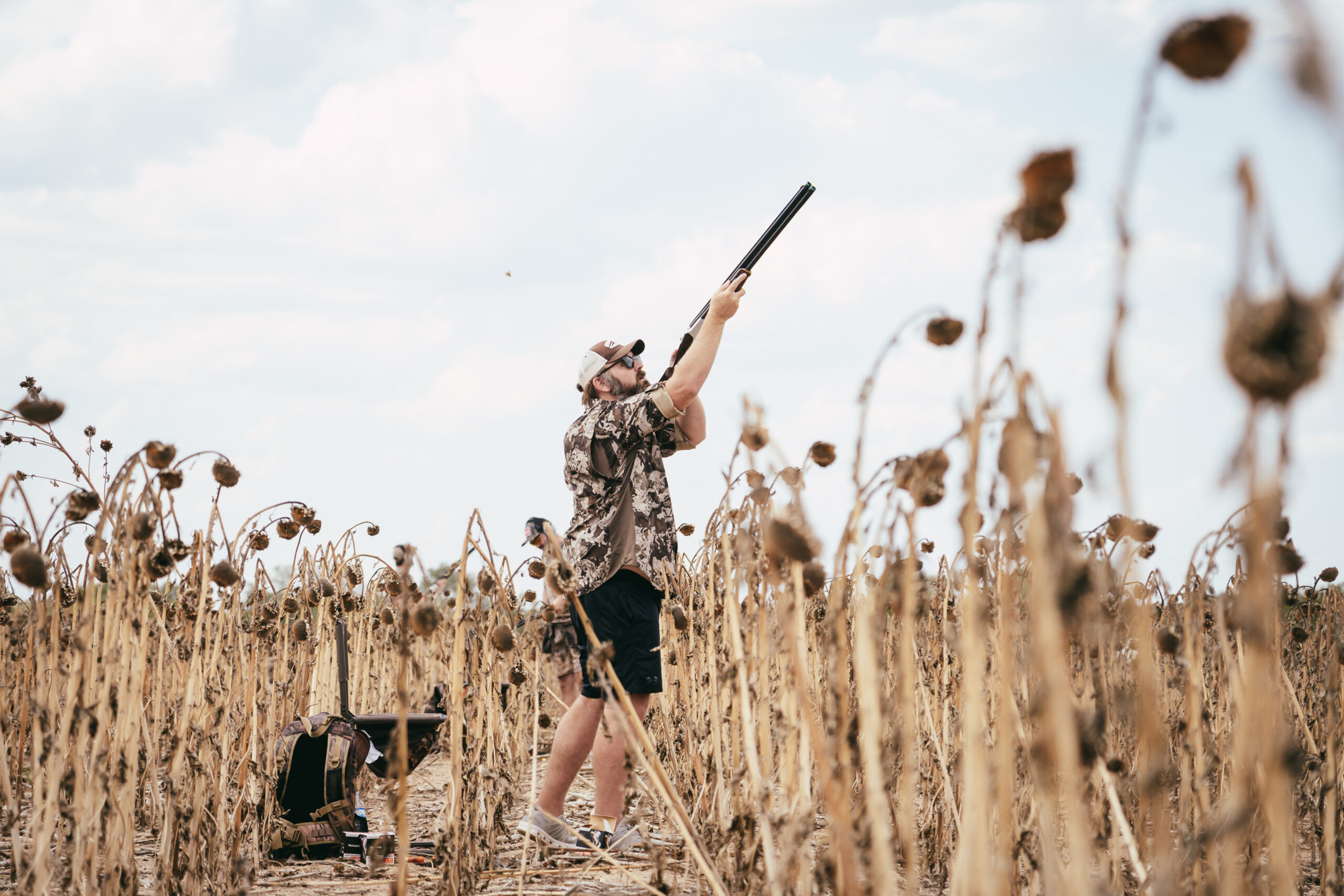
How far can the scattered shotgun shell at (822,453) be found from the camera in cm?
204

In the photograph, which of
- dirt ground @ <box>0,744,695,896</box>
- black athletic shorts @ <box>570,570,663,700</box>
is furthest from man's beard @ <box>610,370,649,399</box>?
dirt ground @ <box>0,744,695,896</box>

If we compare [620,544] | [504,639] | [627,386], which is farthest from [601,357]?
[504,639]

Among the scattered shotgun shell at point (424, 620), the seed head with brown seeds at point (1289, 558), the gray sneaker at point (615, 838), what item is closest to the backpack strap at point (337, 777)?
the gray sneaker at point (615, 838)

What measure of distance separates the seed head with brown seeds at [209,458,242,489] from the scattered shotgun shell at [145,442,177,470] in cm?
31

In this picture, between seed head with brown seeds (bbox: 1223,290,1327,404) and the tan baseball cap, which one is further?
the tan baseball cap

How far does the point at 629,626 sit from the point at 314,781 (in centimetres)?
128

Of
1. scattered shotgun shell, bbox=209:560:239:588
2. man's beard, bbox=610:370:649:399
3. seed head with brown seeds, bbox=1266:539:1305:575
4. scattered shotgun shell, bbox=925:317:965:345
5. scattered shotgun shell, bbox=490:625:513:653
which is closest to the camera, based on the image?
scattered shotgun shell, bbox=925:317:965:345

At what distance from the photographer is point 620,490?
11.4ft

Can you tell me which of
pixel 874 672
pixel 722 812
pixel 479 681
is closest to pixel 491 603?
pixel 479 681

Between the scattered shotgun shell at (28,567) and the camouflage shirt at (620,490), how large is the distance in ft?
6.05

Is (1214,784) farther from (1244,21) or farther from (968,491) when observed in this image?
(1244,21)

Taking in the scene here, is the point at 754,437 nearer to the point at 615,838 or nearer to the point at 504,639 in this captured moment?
the point at 504,639

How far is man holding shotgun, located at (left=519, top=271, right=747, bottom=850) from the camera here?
3287 millimetres

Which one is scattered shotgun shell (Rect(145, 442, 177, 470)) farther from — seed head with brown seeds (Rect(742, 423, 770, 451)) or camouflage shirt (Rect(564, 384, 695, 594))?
camouflage shirt (Rect(564, 384, 695, 594))
